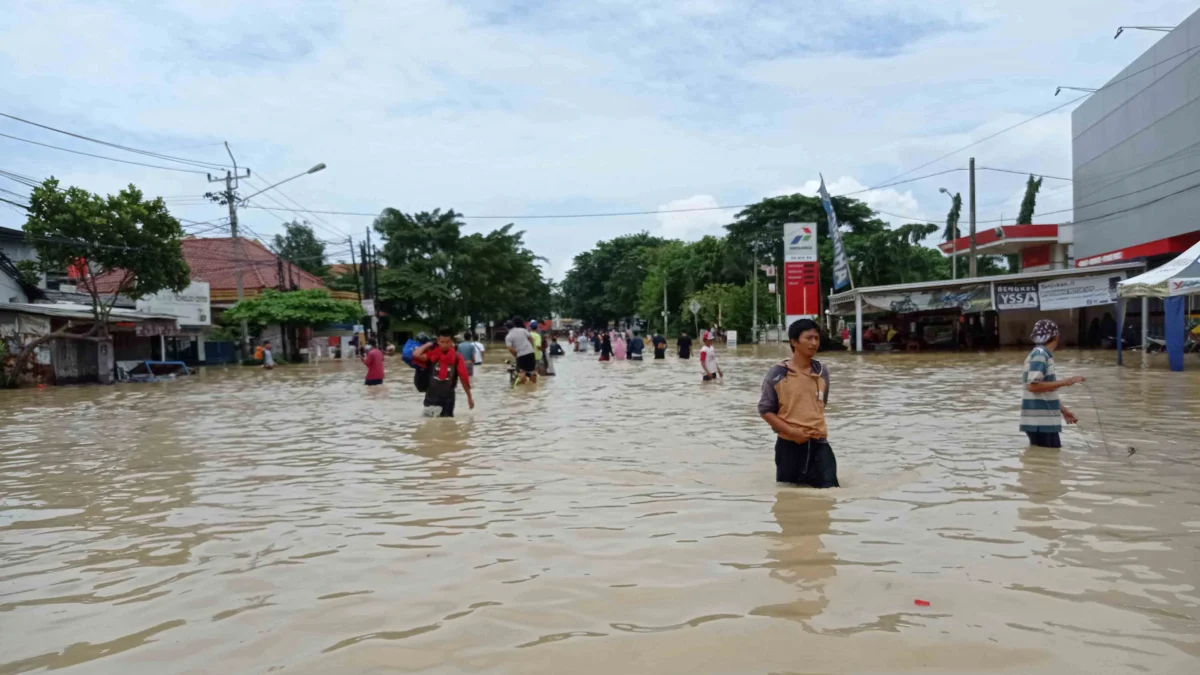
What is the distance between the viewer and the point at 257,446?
1089 cm

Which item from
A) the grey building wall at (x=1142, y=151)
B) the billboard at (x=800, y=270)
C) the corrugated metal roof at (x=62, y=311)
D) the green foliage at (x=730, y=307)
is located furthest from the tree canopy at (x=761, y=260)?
the corrugated metal roof at (x=62, y=311)

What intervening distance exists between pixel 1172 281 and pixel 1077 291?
44.4ft

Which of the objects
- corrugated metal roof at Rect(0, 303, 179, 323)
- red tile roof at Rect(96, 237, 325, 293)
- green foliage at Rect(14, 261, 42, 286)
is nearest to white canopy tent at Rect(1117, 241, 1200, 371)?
corrugated metal roof at Rect(0, 303, 179, 323)

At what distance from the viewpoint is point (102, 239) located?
2473 cm

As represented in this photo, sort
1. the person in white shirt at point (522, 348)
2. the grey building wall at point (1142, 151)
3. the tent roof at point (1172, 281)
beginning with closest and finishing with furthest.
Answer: the tent roof at point (1172, 281) < the person in white shirt at point (522, 348) < the grey building wall at point (1142, 151)

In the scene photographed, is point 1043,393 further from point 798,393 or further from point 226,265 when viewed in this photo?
point 226,265

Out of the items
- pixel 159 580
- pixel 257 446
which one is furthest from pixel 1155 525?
pixel 257 446

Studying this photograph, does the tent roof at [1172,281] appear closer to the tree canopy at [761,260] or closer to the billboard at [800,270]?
the billboard at [800,270]

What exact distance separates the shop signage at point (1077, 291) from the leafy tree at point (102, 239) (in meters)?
28.3

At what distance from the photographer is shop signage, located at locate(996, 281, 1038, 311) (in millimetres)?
31219

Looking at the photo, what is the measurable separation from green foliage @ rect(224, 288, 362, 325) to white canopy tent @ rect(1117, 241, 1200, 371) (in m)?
28.9

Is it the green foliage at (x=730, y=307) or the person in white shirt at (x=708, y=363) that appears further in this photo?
the green foliage at (x=730, y=307)

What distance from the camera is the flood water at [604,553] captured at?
12.6 feet

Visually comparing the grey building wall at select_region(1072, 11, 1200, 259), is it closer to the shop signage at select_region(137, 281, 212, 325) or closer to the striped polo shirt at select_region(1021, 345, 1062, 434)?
the striped polo shirt at select_region(1021, 345, 1062, 434)
